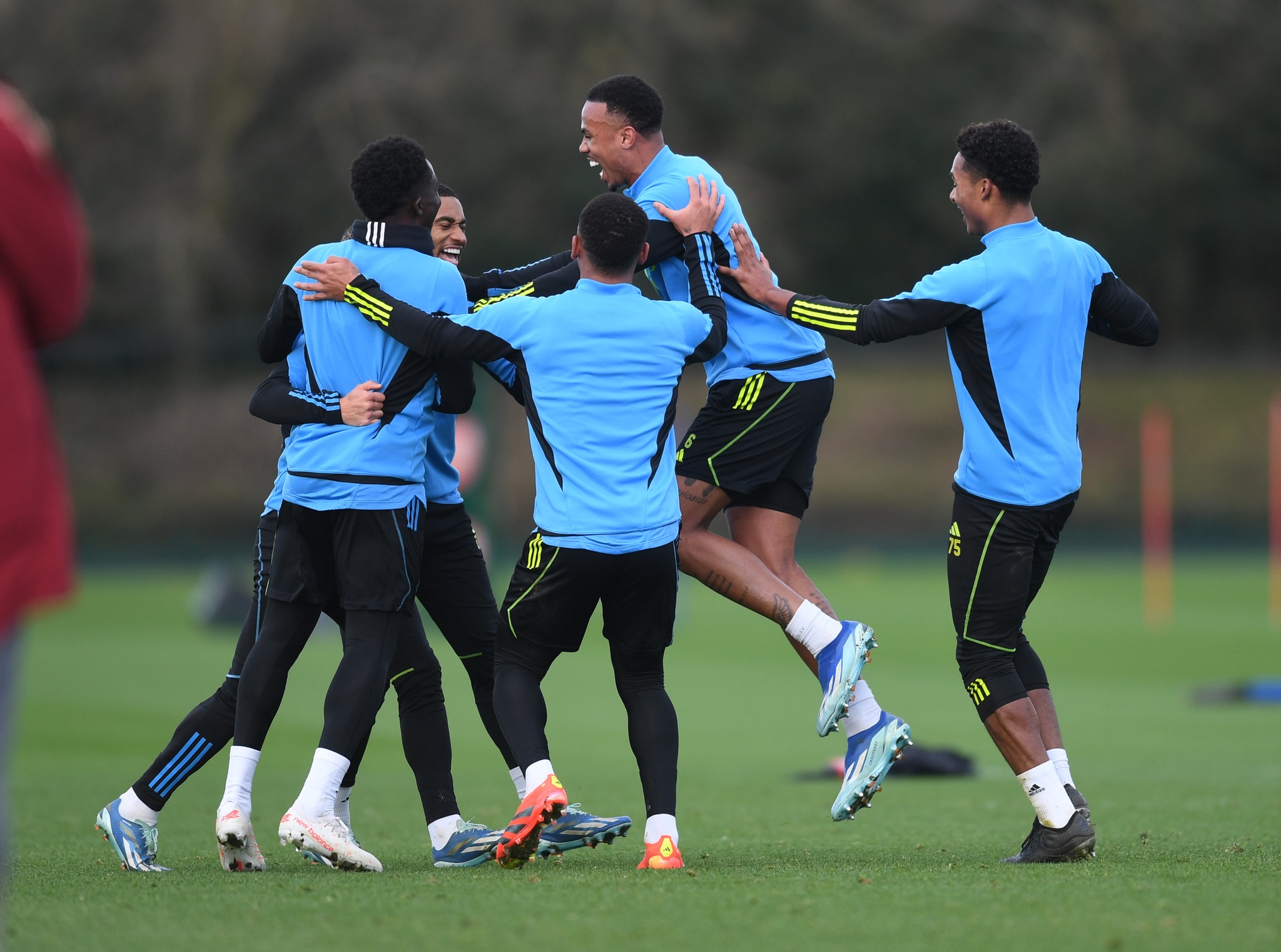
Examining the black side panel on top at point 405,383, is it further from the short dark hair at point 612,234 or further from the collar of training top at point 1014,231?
the collar of training top at point 1014,231

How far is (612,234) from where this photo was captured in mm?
5148

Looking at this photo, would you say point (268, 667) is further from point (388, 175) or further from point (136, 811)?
point (388, 175)

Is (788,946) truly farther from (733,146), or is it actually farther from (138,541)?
(733,146)

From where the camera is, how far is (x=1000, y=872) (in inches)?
200

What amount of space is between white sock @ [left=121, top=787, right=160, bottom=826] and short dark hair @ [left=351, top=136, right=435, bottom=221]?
2199 millimetres

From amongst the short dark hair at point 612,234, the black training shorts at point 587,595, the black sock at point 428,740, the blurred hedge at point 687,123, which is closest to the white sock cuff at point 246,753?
the black sock at point 428,740

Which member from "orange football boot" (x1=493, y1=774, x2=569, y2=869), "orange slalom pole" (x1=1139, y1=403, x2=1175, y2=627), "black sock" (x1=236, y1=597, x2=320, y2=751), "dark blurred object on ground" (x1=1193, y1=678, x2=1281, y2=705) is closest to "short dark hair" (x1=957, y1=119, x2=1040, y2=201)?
"orange football boot" (x1=493, y1=774, x2=569, y2=869)

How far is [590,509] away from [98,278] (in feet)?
100

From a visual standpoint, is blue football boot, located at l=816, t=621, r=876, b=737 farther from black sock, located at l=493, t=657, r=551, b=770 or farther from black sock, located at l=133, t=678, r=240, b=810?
black sock, located at l=133, t=678, r=240, b=810

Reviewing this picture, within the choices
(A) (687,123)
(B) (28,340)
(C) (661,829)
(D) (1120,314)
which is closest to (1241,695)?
(D) (1120,314)

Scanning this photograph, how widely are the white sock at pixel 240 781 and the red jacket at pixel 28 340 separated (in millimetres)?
1938

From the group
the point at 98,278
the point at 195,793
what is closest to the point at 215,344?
the point at 98,278

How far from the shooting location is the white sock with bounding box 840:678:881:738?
5840mm

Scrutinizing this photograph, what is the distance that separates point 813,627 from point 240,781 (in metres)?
2.10
